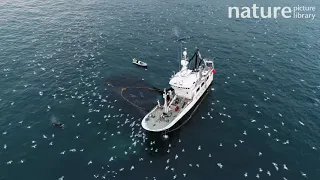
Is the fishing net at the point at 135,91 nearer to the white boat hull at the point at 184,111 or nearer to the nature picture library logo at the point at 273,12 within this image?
the white boat hull at the point at 184,111

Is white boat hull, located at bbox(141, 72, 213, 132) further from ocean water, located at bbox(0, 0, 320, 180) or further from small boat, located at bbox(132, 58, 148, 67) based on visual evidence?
small boat, located at bbox(132, 58, 148, 67)

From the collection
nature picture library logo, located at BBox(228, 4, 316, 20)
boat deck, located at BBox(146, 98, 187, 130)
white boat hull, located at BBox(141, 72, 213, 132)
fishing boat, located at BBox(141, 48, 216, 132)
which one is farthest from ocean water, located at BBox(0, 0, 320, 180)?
nature picture library logo, located at BBox(228, 4, 316, 20)

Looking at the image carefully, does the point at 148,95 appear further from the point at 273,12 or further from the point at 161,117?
the point at 273,12

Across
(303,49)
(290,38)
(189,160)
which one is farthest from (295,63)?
(189,160)

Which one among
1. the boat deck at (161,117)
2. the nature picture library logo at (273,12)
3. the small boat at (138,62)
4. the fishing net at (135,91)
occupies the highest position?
the nature picture library logo at (273,12)

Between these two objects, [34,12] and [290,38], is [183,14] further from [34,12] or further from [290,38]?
[34,12]

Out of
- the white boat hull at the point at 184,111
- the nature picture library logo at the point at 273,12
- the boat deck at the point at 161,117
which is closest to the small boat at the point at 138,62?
the white boat hull at the point at 184,111

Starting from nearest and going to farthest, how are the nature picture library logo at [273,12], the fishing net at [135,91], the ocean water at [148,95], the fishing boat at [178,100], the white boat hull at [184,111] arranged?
1. the ocean water at [148,95]
2. the white boat hull at [184,111]
3. the fishing boat at [178,100]
4. the fishing net at [135,91]
5. the nature picture library logo at [273,12]
